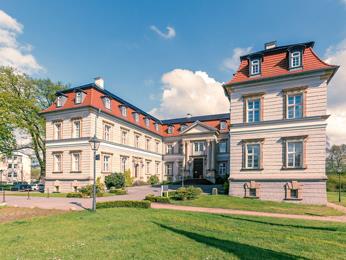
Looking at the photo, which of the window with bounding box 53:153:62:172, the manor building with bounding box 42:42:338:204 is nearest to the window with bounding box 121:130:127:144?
the manor building with bounding box 42:42:338:204

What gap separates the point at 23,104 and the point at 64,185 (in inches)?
617

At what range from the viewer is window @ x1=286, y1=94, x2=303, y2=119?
62.1 feet

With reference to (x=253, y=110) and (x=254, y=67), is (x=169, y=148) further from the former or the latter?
(x=254, y=67)

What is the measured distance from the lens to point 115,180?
27.2 m

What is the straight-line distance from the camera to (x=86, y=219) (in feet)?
34.9

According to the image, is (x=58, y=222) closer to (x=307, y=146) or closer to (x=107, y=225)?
(x=107, y=225)

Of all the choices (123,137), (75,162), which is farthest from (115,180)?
(123,137)

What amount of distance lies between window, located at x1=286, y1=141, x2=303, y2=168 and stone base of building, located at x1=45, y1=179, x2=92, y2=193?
20.6m

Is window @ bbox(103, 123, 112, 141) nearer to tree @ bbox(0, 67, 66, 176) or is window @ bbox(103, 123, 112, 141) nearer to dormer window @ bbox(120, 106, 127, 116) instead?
dormer window @ bbox(120, 106, 127, 116)

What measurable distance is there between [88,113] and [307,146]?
22349 millimetres

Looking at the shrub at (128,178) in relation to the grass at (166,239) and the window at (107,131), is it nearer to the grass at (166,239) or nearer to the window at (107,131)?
the window at (107,131)

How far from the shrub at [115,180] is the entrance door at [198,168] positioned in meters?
14.2

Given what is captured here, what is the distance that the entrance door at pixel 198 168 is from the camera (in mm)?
38031

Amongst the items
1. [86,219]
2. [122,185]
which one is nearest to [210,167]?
[122,185]
